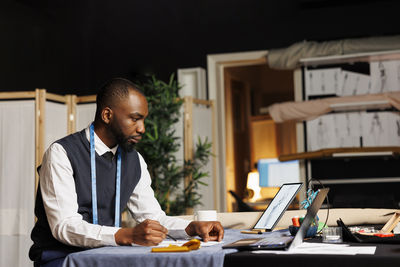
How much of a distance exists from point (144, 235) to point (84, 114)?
4280 millimetres

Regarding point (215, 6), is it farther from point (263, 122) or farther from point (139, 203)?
point (139, 203)

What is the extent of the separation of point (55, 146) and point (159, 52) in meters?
5.44

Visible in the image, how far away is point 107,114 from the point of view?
8.35 ft

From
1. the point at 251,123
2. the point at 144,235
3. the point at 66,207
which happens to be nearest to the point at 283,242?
the point at 144,235

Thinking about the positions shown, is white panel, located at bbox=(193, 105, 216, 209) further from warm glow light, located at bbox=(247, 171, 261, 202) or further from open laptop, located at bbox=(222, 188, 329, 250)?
open laptop, located at bbox=(222, 188, 329, 250)

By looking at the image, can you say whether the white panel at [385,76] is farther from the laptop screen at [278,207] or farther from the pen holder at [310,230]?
the pen holder at [310,230]

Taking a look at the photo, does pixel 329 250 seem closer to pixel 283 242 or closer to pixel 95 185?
pixel 283 242

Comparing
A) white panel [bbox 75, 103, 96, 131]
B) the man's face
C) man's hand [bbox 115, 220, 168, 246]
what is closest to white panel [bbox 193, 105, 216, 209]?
white panel [bbox 75, 103, 96, 131]

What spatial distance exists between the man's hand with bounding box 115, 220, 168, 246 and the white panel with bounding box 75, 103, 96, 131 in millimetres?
4149

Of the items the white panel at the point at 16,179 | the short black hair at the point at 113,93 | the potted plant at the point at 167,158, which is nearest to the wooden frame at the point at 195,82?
the potted plant at the point at 167,158

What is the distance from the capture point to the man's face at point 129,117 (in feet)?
8.25

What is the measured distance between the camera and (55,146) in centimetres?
245

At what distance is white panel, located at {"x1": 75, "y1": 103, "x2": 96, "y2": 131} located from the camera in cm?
620

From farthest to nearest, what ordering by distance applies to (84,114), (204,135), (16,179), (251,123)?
1. (251,123)
2. (204,135)
3. (84,114)
4. (16,179)
